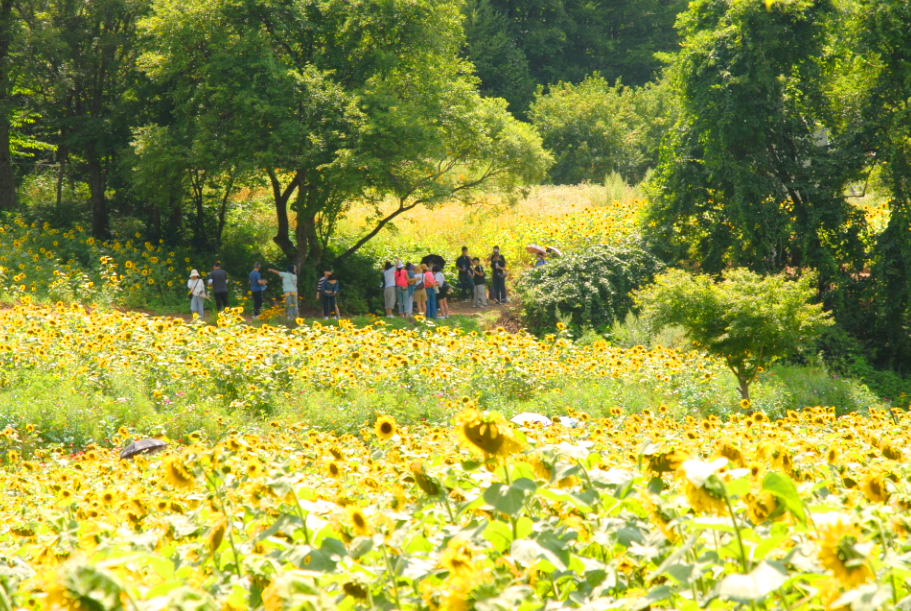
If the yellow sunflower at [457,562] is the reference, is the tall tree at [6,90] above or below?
above

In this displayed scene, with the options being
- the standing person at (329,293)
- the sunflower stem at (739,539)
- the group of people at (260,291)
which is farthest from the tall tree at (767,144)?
the sunflower stem at (739,539)

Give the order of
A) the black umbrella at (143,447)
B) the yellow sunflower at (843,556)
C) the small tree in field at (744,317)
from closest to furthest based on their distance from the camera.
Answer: the yellow sunflower at (843,556), the black umbrella at (143,447), the small tree in field at (744,317)

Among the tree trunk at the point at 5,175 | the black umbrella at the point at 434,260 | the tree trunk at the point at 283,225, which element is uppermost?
the tree trunk at the point at 5,175

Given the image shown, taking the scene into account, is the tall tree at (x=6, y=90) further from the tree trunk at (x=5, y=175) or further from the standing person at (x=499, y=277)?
the standing person at (x=499, y=277)

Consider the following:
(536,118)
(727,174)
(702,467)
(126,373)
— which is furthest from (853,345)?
(536,118)

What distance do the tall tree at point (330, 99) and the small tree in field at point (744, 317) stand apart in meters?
8.07

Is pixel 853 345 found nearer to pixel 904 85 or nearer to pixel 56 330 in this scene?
pixel 904 85

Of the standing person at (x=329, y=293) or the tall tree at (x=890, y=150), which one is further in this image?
the standing person at (x=329, y=293)

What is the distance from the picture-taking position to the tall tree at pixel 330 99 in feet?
60.3

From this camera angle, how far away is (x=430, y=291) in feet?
62.2

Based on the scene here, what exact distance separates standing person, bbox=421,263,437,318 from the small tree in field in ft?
23.9

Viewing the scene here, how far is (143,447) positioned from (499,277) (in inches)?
533

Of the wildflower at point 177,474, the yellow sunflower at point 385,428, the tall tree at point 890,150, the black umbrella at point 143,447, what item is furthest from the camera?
the tall tree at point 890,150

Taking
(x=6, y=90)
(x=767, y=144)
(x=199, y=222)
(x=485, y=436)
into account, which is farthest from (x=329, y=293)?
(x=485, y=436)
